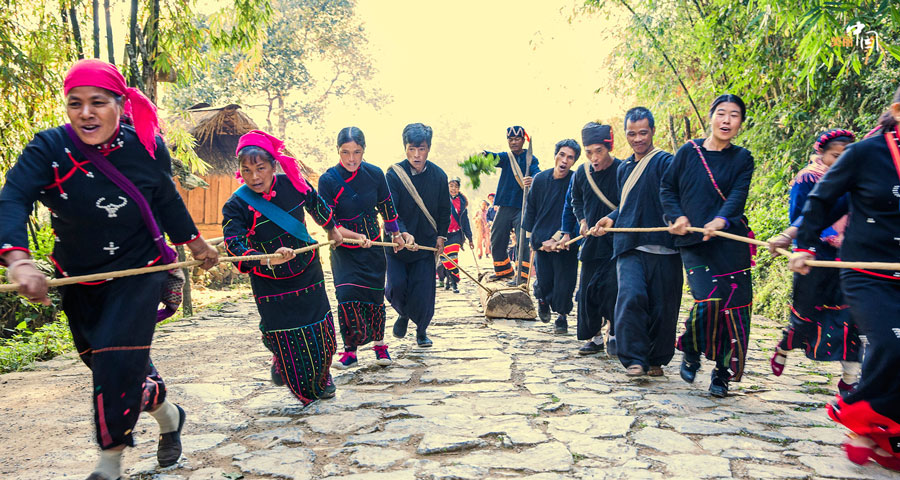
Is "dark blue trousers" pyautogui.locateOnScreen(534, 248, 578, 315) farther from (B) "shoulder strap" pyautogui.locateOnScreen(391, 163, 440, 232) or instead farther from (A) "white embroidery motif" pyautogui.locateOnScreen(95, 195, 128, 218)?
(A) "white embroidery motif" pyautogui.locateOnScreen(95, 195, 128, 218)

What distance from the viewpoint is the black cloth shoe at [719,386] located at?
15.4 ft

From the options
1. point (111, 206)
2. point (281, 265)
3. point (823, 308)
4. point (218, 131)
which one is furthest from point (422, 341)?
point (218, 131)

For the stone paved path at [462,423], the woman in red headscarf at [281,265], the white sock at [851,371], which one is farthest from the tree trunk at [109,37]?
Result: the white sock at [851,371]

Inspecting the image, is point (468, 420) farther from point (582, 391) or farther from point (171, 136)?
point (171, 136)

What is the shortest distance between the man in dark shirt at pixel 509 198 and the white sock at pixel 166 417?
5.76 meters

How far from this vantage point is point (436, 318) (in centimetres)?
915

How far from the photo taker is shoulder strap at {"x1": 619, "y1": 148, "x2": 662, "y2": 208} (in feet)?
18.0

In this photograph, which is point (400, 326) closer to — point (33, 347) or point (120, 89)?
point (33, 347)

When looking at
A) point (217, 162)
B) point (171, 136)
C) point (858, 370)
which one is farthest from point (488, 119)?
point (858, 370)

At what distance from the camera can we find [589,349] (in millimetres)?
6496

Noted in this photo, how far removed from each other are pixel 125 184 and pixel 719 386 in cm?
396

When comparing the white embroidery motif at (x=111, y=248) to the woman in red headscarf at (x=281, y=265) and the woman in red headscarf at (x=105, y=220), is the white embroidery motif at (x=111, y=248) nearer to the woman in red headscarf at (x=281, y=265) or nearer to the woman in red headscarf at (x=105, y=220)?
the woman in red headscarf at (x=105, y=220)

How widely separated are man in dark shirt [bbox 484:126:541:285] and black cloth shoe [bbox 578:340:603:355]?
235cm

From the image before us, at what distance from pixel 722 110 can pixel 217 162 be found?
13.2 m
